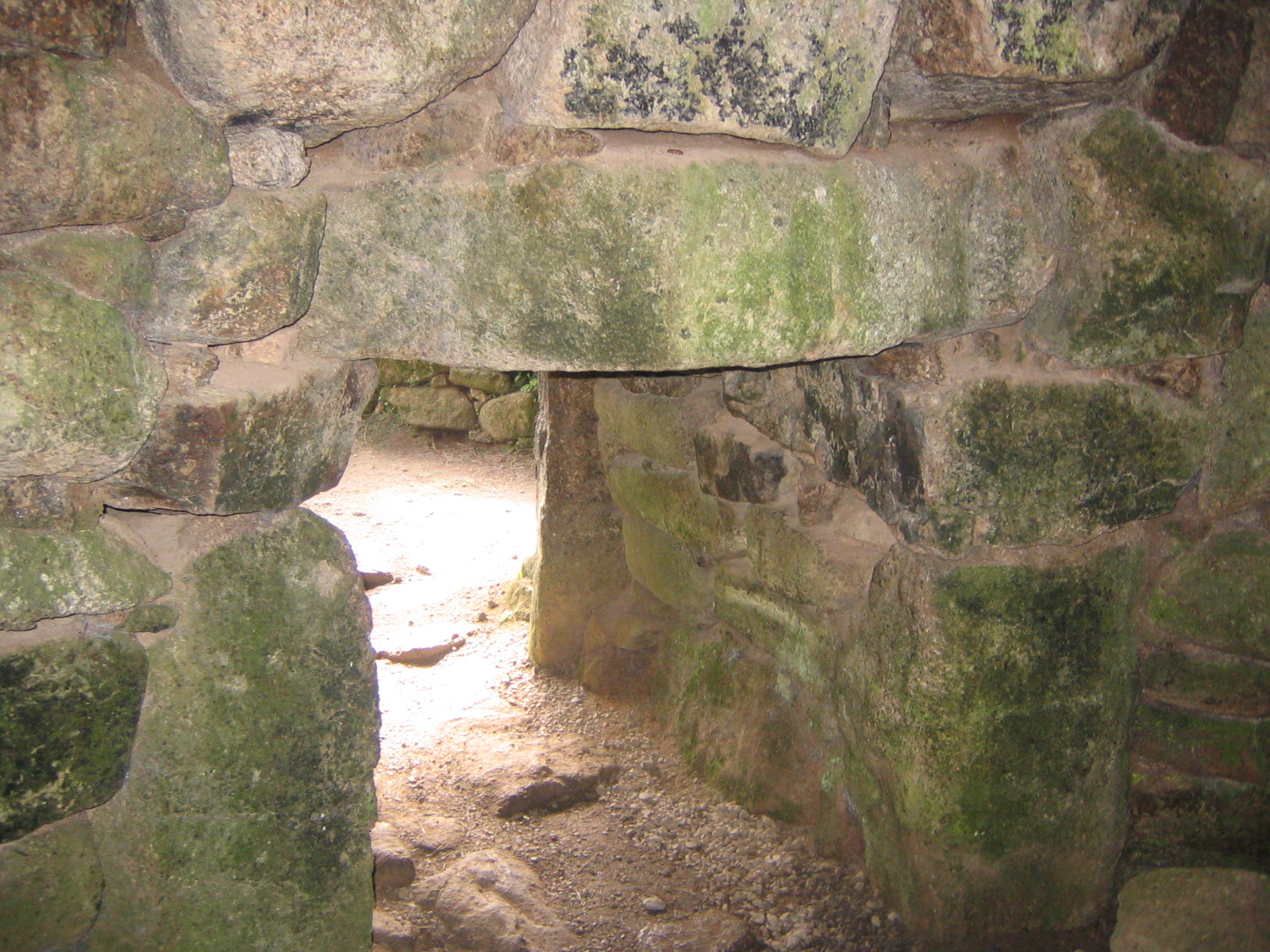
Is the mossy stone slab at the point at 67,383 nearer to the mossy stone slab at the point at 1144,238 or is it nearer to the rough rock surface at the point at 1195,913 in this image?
the mossy stone slab at the point at 1144,238

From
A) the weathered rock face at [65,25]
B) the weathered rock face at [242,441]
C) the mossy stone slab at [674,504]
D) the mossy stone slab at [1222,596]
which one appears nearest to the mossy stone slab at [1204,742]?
the mossy stone slab at [1222,596]

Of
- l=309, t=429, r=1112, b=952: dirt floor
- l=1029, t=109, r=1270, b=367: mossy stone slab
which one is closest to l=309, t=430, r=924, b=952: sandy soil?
l=309, t=429, r=1112, b=952: dirt floor

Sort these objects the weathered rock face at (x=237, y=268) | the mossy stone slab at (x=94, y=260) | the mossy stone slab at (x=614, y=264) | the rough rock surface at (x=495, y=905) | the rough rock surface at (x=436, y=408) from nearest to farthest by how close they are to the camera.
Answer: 1. the mossy stone slab at (x=94, y=260)
2. the weathered rock face at (x=237, y=268)
3. the mossy stone slab at (x=614, y=264)
4. the rough rock surface at (x=495, y=905)
5. the rough rock surface at (x=436, y=408)

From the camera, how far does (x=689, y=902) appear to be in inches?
89.8

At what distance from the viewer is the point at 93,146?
3.02 feet

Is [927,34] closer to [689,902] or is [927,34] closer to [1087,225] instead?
[1087,225]

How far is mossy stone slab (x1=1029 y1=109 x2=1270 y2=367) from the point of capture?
1.44 m

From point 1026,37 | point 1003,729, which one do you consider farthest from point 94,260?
point 1003,729

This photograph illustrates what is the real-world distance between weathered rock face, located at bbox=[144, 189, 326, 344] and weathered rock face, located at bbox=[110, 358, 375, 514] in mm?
71

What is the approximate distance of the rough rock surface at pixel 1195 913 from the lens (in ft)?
5.64

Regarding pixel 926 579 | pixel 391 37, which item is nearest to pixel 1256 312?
pixel 926 579

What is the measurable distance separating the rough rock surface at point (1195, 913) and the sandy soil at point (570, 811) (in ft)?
1.43

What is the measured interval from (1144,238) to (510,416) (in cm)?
615

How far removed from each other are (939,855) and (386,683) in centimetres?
213
